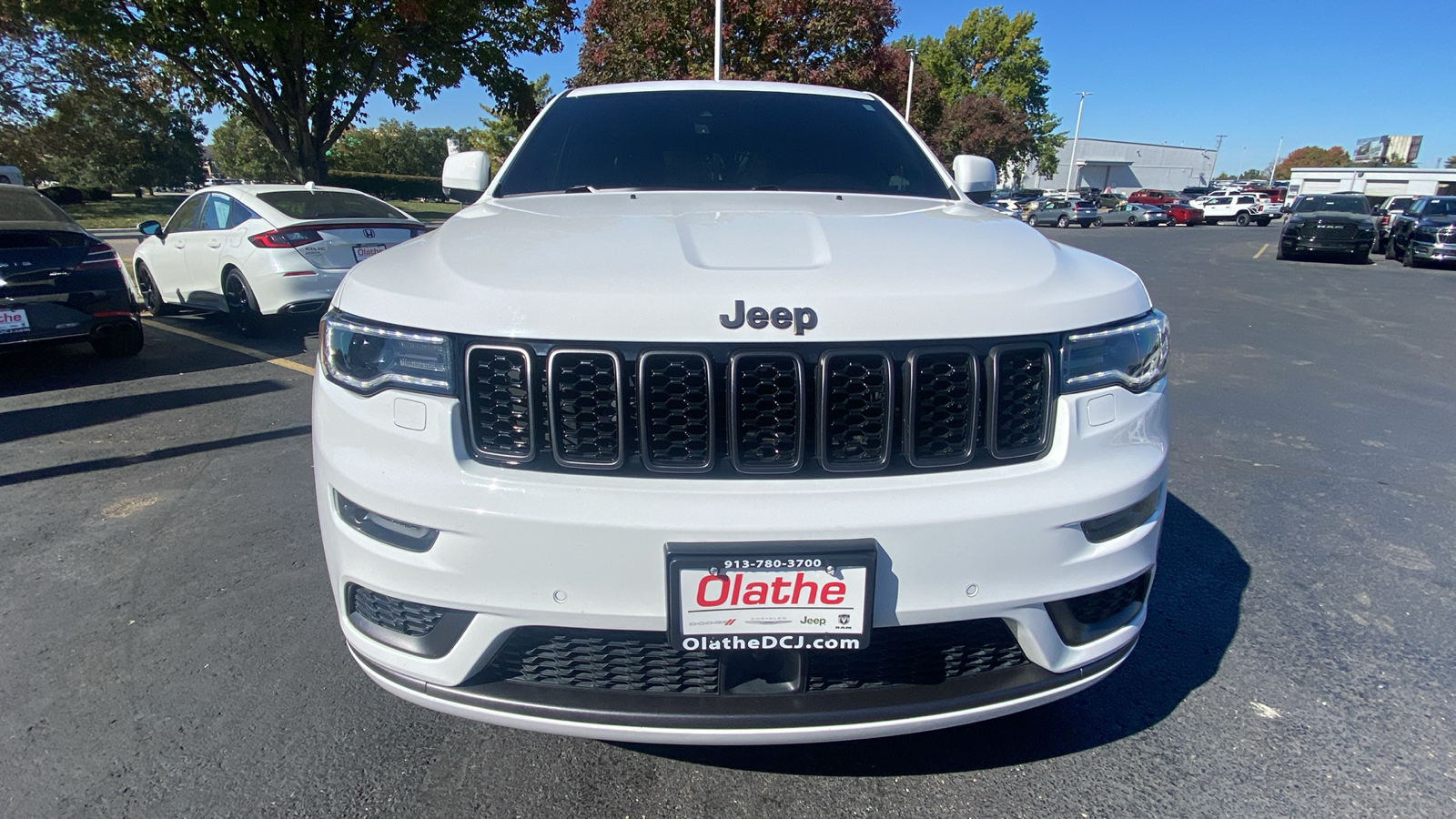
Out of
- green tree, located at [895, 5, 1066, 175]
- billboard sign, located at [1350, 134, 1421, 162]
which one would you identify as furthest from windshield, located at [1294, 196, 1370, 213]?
billboard sign, located at [1350, 134, 1421, 162]

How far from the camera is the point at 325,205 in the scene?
24.4 feet

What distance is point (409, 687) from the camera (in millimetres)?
1683

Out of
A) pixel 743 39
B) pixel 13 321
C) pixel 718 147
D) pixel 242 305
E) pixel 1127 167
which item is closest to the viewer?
pixel 718 147

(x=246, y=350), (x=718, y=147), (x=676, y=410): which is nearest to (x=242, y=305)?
(x=246, y=350)

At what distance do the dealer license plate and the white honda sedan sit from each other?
176cm

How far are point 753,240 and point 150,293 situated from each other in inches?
379

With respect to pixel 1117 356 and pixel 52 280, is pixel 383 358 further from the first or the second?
pixel 52 280

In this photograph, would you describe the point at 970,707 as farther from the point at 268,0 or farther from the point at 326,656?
the point at 268,0

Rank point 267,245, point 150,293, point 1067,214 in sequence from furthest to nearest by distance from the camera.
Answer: point 1067,214 < point 150,293 < point 267,245

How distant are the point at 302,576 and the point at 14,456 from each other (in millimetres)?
2623

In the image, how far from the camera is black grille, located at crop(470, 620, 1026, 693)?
162 centimetres

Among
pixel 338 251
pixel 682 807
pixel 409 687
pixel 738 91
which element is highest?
pixel 738 91

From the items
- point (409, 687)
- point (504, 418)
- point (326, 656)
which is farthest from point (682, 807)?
point (326, 656)

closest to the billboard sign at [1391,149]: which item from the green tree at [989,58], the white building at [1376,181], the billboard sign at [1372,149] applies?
the billboard sign at [1372,149]
